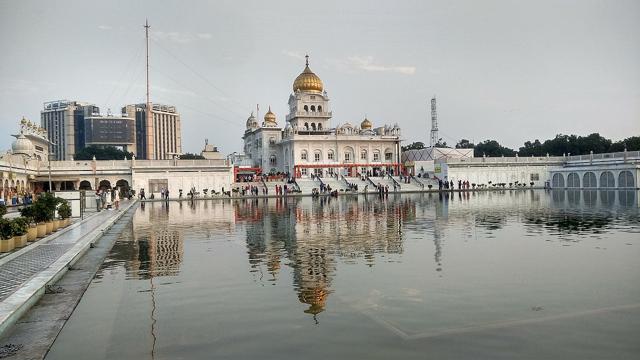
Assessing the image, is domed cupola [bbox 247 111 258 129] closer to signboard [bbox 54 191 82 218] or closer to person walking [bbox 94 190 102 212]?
person walking [bbox 94 190 102 212]

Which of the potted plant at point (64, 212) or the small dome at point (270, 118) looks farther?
the small dome at point (270, 118)

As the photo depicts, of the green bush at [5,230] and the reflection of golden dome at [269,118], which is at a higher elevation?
the reflection of golden dome at [269,118]

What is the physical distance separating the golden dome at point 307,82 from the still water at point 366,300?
63.3 meters

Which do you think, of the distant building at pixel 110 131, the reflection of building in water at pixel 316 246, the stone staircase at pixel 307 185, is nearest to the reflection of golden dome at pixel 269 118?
the stone staircase at pixel 307 185

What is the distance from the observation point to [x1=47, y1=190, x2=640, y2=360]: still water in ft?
21.1

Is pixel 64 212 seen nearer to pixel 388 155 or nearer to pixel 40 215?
pixel 40 215

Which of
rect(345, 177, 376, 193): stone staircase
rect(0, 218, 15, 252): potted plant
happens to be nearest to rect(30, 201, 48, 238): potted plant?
rect(0, 218, 15, 252): potted plant

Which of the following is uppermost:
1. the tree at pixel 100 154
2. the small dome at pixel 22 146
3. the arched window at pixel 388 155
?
the tree at pixel 100 154

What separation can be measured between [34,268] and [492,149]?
107 metres

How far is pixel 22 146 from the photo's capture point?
Answer: 2140 inches

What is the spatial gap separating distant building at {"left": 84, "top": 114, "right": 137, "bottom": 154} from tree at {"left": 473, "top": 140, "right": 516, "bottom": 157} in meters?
85.8

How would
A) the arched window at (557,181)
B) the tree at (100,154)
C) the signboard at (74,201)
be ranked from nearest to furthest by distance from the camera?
the signboard at (74,201) < the arched window at (557,181) < the tree at (100,154)

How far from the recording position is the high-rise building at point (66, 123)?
5418 inches

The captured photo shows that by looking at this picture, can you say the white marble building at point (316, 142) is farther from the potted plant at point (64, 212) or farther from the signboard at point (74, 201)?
the potted plant at point (64, 212)
